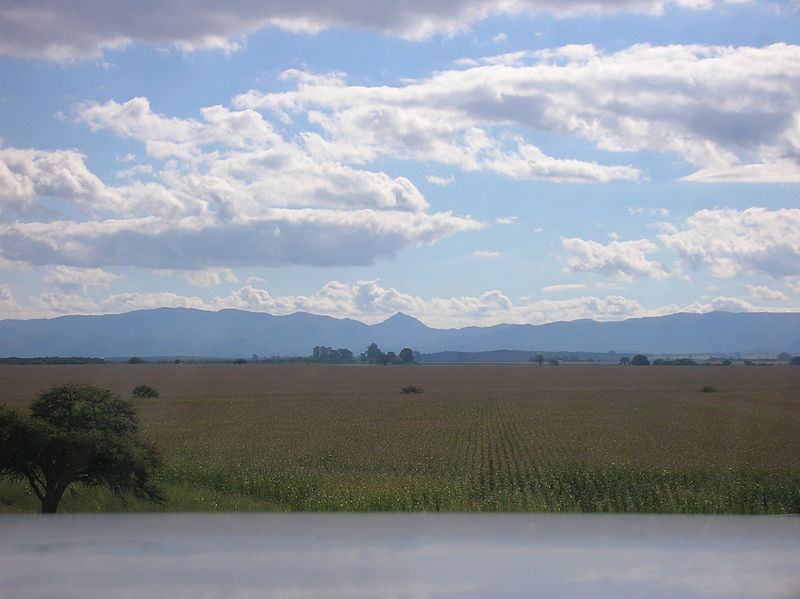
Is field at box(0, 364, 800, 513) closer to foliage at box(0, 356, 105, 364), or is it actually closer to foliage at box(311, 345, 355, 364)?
foliage at box(0, 356, 105, 364)

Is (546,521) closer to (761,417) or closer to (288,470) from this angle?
(288,470)

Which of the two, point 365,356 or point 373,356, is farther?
point 365,356

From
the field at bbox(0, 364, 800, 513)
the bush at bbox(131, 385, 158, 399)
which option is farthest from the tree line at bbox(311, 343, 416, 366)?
the bush at bbox(131, 385, 158, 399)

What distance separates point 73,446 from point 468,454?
572 inches

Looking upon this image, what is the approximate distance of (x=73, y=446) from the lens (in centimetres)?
1278

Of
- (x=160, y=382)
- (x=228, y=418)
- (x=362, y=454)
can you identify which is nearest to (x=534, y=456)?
(x=362, y=454)

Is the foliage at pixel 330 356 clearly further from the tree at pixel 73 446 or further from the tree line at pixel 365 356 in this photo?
the tree at pixel 73 446

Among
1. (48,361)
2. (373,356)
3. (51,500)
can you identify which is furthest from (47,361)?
(373,356)

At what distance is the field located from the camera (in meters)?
15.4

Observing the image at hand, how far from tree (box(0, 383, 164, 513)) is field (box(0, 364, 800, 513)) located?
44.8 inches

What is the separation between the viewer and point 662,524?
12211 millimetres

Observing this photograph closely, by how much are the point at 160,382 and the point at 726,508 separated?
176ft

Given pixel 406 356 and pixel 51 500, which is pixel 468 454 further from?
pixel 406 356

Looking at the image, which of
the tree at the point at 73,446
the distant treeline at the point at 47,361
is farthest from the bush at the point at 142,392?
the tree at the point at 73,446
